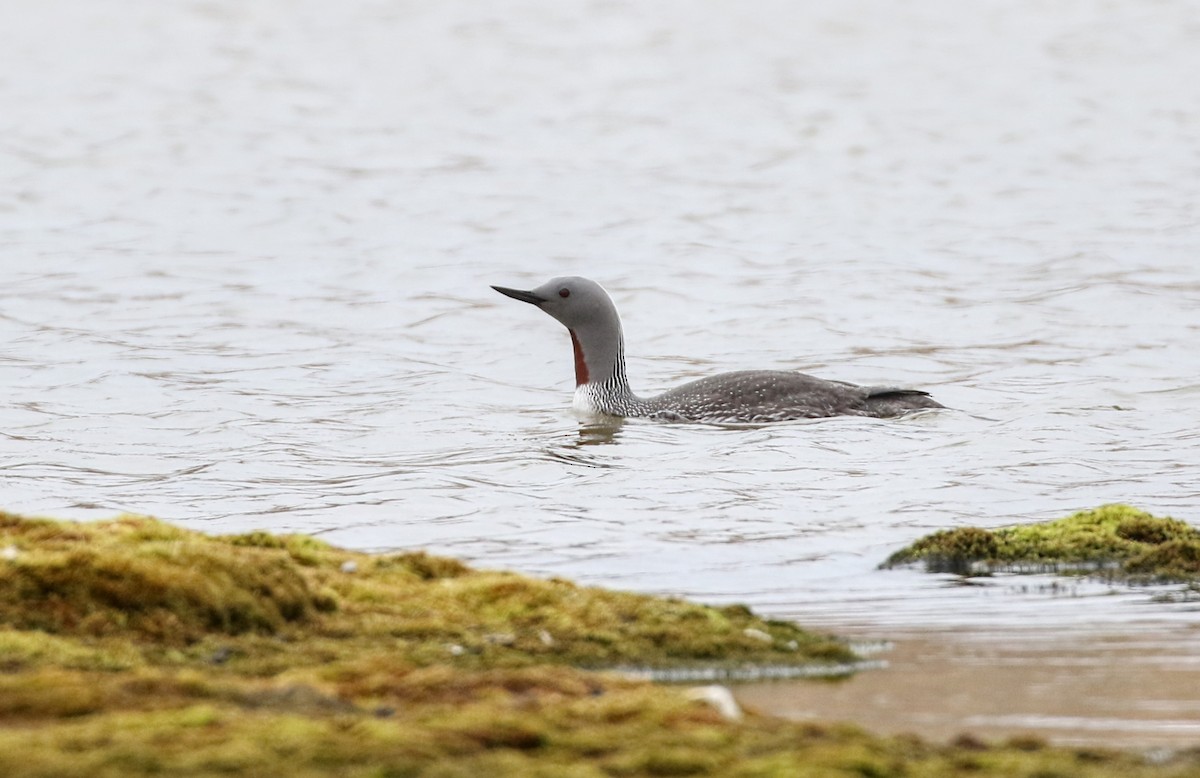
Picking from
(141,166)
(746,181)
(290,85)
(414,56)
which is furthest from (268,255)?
(414,56)

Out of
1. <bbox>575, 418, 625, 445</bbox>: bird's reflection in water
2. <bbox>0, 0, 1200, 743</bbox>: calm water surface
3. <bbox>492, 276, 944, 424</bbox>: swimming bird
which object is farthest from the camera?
<bbox>492, 276, 944, 424</bbox>: swimming bird

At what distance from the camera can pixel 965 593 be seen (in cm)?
644

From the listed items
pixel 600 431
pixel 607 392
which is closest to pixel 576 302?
pixel 607 392

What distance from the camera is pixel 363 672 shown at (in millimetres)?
4488

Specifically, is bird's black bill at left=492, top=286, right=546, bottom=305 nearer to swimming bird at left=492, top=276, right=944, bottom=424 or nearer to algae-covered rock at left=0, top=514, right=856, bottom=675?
swimming bird at left=492, top=276, right=944, bottom=424

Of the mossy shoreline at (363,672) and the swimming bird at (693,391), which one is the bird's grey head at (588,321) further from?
the mossy shoreline at (363,672)

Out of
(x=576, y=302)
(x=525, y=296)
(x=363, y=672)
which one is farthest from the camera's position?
(x=576, y=302)

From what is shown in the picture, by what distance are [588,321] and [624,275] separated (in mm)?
6416

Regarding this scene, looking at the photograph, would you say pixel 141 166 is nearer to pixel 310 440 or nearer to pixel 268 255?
pixel 268 255

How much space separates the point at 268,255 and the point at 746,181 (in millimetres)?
7920

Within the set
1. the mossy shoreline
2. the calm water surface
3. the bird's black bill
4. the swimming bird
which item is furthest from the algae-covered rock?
the bird's black bill

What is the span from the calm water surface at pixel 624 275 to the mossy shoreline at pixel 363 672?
39.5 inches

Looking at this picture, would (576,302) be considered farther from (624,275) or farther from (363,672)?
(363,672)

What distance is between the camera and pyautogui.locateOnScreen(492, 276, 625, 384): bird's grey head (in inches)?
569
